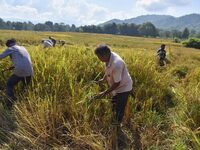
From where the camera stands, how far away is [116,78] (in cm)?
553

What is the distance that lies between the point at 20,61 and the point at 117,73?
2299 mm

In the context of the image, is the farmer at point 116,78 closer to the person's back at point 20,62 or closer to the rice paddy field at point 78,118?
the rice paddy field at point 78,118

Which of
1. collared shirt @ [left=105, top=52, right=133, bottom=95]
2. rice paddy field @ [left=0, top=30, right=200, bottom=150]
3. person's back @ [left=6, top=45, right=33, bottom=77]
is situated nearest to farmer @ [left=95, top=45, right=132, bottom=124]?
collared shirt @ [left=105, top=52, right=133, bottom=95]

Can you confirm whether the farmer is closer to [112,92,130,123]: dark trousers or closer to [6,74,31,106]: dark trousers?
[112,92,130,123]: dark trousers

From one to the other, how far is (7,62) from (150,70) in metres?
3.06

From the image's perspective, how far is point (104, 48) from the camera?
533cm

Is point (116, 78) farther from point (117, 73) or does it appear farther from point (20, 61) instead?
point (20, 61)

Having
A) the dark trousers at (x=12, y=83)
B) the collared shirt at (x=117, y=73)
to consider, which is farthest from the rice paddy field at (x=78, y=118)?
the collared shirt at (x=117, y=73)

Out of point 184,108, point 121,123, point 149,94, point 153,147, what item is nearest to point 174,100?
point 149,94

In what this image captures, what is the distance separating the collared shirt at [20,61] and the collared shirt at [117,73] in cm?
181

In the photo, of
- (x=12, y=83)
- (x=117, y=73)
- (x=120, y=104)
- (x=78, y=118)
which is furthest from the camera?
(x=12, y=83)

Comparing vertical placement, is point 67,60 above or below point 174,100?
above

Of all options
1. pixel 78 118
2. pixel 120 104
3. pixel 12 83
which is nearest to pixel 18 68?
pixel 12 83

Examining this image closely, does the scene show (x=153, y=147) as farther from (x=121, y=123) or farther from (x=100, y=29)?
(x=100, y=29)
